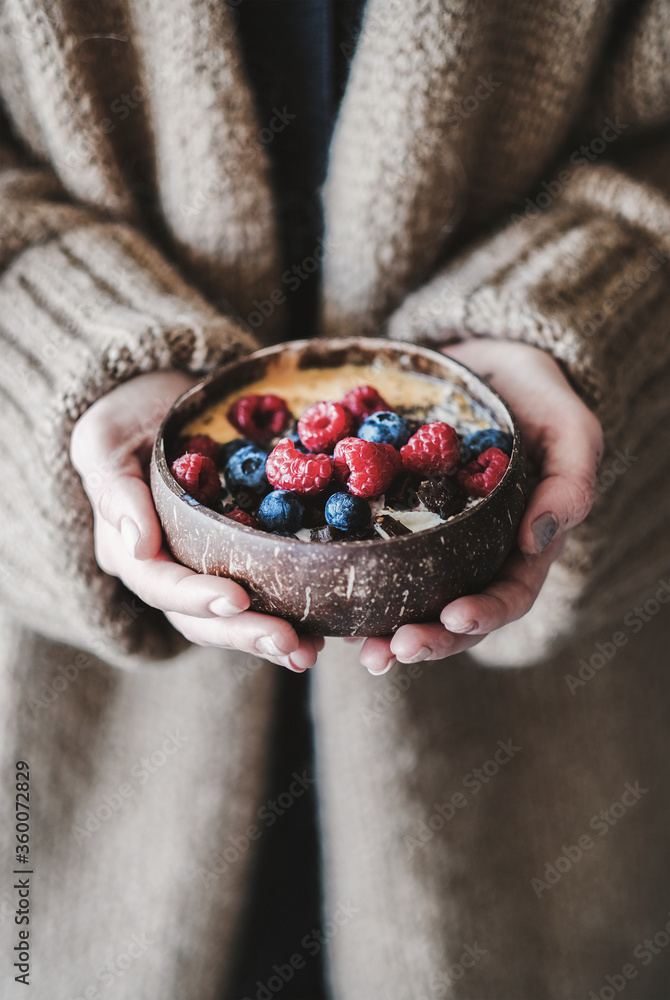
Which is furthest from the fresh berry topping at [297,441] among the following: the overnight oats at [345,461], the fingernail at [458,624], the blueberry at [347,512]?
the fingernail at [458,624]

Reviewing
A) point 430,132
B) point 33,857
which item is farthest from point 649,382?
point 33,857

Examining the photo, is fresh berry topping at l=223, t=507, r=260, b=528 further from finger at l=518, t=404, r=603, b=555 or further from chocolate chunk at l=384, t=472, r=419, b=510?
finger at l=518, t=404, r=603, b=555

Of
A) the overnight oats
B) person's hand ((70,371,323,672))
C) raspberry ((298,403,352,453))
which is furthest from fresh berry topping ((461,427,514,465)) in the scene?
person's hand ((70,371,323,672))

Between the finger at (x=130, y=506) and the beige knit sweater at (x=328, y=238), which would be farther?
the beige knit sweater at (x=328, y=238)

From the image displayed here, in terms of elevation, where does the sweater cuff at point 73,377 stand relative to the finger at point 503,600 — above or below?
below

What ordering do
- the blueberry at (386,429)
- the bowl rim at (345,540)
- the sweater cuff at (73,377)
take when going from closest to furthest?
1. the bowl rim at (345,540)
2. the blueberry at (386,429)
3. the sweater cuff at (73,377)

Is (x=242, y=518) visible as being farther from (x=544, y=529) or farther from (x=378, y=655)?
(x=544, y=529)

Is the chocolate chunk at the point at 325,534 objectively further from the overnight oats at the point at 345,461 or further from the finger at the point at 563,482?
the finger at the point at 563,482
